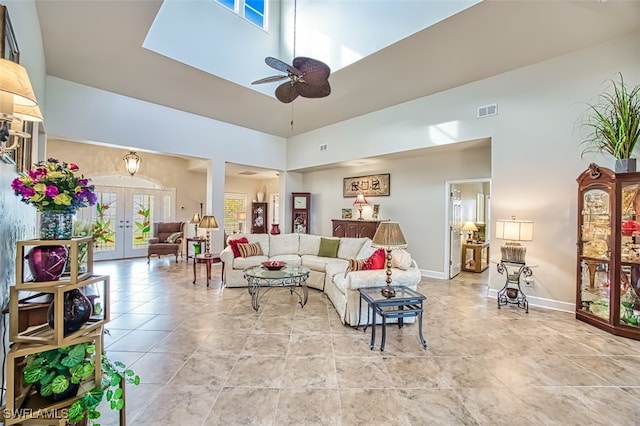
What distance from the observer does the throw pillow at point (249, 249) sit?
5.36 metres

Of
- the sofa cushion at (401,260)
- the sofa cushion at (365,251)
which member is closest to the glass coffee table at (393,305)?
the sofa cushion at (401,260)

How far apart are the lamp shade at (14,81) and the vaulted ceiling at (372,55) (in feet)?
8.82

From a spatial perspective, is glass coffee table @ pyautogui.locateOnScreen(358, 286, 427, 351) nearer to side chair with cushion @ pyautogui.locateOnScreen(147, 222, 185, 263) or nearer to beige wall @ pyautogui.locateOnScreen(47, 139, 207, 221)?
side chair with cushion @ pyautogui.locateOnScreen(147, 222, 185, 263)

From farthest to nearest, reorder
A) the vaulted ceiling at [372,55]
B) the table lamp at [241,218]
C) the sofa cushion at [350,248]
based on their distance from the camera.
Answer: the table lamp at [241,218], the sofa cushion at [350,248], the vaulted ceiling at [372,55]

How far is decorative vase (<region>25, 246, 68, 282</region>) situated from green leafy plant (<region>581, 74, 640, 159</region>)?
5.49m

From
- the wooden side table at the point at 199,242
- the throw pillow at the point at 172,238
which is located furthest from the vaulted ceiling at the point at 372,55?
the throw pillow at the point at 172,238

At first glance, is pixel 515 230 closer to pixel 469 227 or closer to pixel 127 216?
pixel 469 227

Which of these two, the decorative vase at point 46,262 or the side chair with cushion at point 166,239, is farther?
the side chair with cushion at point 166,239

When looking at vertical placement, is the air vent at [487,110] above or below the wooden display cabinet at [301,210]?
above

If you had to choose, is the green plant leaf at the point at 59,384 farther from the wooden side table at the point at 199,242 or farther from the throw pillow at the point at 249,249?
the wooden side table at the point at 199,242

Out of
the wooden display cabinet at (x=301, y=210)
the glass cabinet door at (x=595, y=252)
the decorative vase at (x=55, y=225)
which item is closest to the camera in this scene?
the decorative vase at (x=55, y=225)

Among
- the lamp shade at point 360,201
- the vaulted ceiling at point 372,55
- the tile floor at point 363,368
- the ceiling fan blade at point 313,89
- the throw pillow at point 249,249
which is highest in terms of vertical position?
the vaulted ceiling at point 372,55

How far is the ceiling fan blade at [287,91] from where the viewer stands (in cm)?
394

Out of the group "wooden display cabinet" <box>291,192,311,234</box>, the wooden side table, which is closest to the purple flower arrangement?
the wooden side table
